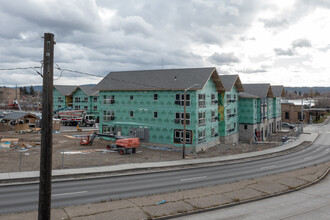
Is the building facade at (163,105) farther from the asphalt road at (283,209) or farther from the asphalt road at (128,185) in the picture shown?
the asphalt road at (283,209)

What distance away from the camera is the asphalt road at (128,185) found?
17406 millimetres

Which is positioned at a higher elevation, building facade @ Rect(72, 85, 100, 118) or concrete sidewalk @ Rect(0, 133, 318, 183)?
building facade @ Rect(72, 85, 100, 118)

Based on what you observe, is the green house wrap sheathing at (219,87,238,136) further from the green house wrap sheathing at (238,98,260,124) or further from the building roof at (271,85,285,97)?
the building roof at (271,85,285,97)

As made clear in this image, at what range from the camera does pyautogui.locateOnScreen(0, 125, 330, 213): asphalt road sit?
685 inches

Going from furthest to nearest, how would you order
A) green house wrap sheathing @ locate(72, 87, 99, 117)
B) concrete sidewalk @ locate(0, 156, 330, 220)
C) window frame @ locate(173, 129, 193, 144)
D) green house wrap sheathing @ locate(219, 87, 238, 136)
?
green house wrap sheathing @ locate(72, 87, 99, 117)
green house wrap sheathing @ locate(219, 87, 238, 136)
window frame @ locate(173, 129, 193, 144)
concrete sidewalk @ locate(0, 156, 330, 220)

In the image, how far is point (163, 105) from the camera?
141 feet

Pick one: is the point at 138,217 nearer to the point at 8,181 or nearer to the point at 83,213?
the point at 83,213

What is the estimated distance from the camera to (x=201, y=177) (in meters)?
25.4

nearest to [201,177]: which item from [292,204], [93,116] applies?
[292,204]

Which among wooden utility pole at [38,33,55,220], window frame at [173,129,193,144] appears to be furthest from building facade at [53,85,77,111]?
wooden utility pole at [38,33,55,220]

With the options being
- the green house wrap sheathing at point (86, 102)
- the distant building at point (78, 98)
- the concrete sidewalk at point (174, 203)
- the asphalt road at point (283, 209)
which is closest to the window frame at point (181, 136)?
the concrete sidewalk at point (174, 203)

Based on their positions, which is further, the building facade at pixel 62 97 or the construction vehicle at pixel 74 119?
the building facade at pixel 62 97

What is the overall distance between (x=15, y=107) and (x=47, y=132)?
4998 inches

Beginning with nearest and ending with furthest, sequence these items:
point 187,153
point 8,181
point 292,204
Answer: point 292,204, point 8,181, point 187,153
